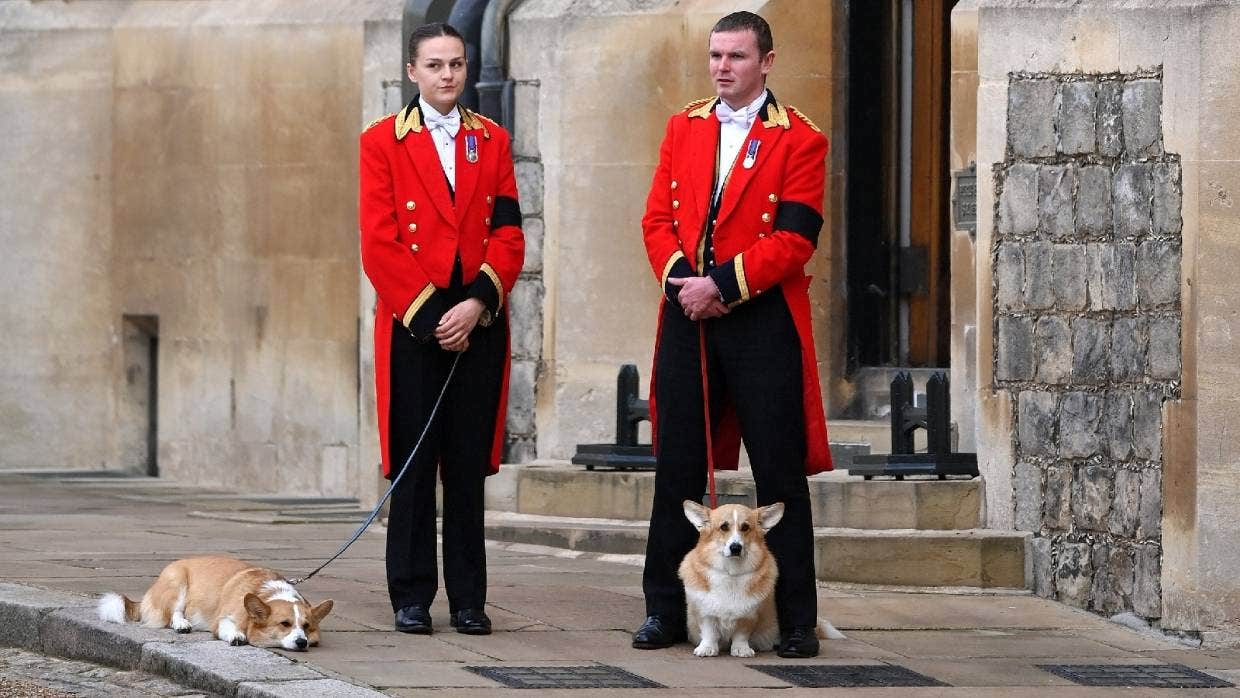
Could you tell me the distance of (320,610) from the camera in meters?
7.43

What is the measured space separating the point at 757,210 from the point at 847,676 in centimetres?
138

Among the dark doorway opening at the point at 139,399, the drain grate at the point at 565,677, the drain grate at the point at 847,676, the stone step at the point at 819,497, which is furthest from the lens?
the dark doorway opening at the point at 139,399

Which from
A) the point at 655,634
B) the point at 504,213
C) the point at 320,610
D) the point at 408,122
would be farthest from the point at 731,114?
the point at 320,610

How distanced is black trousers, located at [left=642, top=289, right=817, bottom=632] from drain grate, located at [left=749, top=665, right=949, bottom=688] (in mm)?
241

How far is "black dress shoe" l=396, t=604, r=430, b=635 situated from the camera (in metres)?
7.67

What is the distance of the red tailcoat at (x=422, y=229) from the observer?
762 cm

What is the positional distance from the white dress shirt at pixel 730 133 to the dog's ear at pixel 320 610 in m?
1.66

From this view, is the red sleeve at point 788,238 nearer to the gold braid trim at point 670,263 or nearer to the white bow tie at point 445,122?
the gold braid trim at point 670,263

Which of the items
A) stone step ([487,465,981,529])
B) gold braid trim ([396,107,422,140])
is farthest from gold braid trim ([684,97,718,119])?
stone step ([487,465,981,529])

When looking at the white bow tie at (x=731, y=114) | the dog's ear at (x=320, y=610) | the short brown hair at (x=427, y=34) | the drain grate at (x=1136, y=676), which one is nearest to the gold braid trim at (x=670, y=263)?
the white bow tie at (x=731, y=114)

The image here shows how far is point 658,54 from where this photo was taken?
1147 cm

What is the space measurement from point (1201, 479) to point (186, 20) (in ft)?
25.9

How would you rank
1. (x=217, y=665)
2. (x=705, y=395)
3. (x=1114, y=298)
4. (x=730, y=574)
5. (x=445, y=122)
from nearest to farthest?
(x=217, y=665)
(x=730, y=574)
(x=705, y=395)
(x=445, y=122)
(x=1114, y=298)

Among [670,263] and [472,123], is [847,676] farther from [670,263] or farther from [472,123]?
[472,123]
